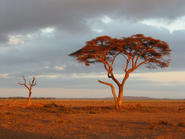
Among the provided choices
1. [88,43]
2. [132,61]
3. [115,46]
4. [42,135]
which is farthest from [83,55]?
[42,135]

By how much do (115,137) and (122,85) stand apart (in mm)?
17511

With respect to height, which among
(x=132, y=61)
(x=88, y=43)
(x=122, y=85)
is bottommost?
(x=122, y=85)

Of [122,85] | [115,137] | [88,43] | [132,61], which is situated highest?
[88,43]

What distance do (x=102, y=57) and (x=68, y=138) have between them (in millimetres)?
18072

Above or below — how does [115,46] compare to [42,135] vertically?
above

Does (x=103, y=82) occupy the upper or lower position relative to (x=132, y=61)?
lower

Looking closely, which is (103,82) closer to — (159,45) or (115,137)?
(159,45)

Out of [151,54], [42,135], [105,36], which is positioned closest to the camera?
[42,135]

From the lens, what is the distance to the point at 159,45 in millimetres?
27062

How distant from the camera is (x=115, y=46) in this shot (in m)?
26.5

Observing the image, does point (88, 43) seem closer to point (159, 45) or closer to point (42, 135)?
point (159, 45)

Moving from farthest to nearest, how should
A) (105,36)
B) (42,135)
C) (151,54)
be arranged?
(151,54)
(105,36)
(42,135)

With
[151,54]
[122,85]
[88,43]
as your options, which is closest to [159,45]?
[151,54]

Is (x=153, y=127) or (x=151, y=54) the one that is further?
(x=151, y=54)
